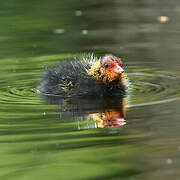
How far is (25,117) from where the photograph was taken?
26.3 feet

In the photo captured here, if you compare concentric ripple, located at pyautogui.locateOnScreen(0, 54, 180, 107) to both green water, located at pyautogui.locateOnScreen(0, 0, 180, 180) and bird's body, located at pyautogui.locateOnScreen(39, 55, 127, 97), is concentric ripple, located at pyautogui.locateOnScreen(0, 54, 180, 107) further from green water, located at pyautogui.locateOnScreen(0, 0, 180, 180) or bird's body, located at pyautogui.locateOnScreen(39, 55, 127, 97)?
bird's body, located at pyautogui.locateOnScreen(39, 55, 127, 97)

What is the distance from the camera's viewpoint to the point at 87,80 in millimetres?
9266

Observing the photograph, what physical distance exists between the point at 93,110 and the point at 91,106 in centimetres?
24

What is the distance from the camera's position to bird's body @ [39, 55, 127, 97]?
361 inches

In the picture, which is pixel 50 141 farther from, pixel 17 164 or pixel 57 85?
pixel 57 85

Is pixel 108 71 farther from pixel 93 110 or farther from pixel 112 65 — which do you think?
pixel 93 110

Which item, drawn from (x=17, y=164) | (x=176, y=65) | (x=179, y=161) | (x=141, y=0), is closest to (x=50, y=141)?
(x=17, y=164)

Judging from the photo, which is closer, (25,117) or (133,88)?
(25,117)

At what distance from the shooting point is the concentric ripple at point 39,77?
8881 millimetres

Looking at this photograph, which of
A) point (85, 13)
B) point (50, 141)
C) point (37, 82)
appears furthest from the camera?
point (85, 13)

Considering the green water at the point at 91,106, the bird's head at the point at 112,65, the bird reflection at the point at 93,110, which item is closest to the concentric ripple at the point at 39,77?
the green water at the point at 91,106

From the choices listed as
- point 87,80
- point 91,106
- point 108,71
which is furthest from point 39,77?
point 91,106

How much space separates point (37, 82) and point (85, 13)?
652 centimetres

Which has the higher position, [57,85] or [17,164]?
[57,85]
